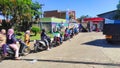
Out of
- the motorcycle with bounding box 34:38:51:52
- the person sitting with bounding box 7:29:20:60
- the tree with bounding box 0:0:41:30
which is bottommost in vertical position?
the motorcycle with bounding box 34:38:51:52

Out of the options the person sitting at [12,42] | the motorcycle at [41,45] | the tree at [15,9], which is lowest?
the motorcycle at [41,45]

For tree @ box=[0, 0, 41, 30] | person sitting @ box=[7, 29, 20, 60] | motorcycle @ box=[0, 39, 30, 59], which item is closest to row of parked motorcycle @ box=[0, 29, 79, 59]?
motorcycle @ box=[0, 39, 30, 59]

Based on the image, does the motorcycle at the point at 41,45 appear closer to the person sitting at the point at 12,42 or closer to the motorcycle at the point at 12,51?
the motorcycle at the point at 12,51

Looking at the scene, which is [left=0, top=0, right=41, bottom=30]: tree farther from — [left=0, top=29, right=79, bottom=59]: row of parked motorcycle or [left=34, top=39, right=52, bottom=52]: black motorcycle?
[left=34, top=39, right=52, bottom=52]: black motorcycle

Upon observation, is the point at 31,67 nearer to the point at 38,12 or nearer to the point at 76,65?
the point at 76,65

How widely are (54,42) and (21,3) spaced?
55.9 feet

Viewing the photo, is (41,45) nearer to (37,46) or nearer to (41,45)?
(41,45)

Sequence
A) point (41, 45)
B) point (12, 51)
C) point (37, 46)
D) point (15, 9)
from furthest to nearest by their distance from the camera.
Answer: point (15, 9), point (41, 45), point (37, 46), point (12, 51)

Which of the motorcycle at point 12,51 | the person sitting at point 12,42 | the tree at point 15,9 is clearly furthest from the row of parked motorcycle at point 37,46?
the tree at point 15,9

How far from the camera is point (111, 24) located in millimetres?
20625

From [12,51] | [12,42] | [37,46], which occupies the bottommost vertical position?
[37,46]

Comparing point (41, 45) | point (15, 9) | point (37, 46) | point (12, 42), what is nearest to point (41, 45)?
point (41, 45)

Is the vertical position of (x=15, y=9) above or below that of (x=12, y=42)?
above

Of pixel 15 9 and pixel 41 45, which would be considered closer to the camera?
pixel 41 45
